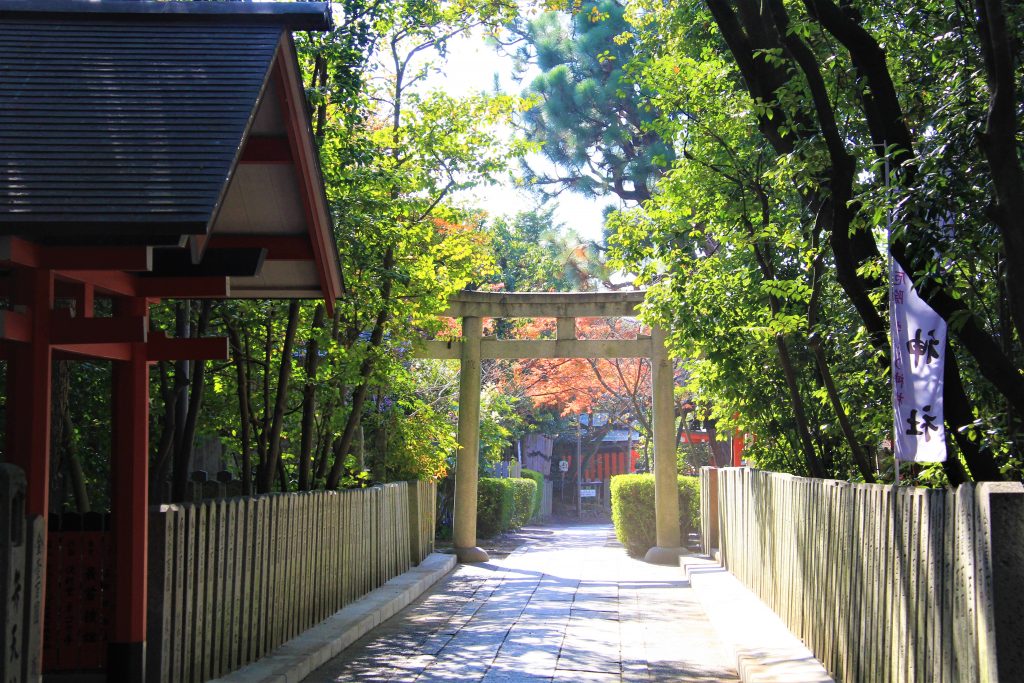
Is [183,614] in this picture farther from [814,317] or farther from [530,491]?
[530,491]

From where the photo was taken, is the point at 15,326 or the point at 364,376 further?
the point at 364,376

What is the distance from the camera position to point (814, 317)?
9906 mm

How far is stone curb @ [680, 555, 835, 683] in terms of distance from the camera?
835cm

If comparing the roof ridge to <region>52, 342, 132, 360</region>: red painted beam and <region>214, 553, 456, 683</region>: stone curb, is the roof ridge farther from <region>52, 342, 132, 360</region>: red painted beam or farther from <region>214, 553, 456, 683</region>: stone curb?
<region>214, 553, 456, 683</region>: stone curb

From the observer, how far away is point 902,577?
5.88 meters

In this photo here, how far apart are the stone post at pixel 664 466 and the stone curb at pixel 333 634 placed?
5.36 m

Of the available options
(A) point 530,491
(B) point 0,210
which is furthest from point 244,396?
(A) point 530,491

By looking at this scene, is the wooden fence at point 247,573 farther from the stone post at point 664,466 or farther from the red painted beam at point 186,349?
the stone post at point 664,466

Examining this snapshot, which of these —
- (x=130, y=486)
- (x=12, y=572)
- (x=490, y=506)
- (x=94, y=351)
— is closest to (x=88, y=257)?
(x=94, y=351)

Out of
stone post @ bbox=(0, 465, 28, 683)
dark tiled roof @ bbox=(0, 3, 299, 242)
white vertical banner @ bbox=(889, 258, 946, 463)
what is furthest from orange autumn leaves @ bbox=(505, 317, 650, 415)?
stone post @ bbox=(0, 465, 28, 683)

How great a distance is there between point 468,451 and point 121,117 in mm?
→ 14598

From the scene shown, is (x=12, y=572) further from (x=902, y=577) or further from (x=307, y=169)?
(x=307, y=169)

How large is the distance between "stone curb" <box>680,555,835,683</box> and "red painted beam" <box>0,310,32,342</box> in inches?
214

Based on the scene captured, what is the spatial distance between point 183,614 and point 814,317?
18.8 feet
